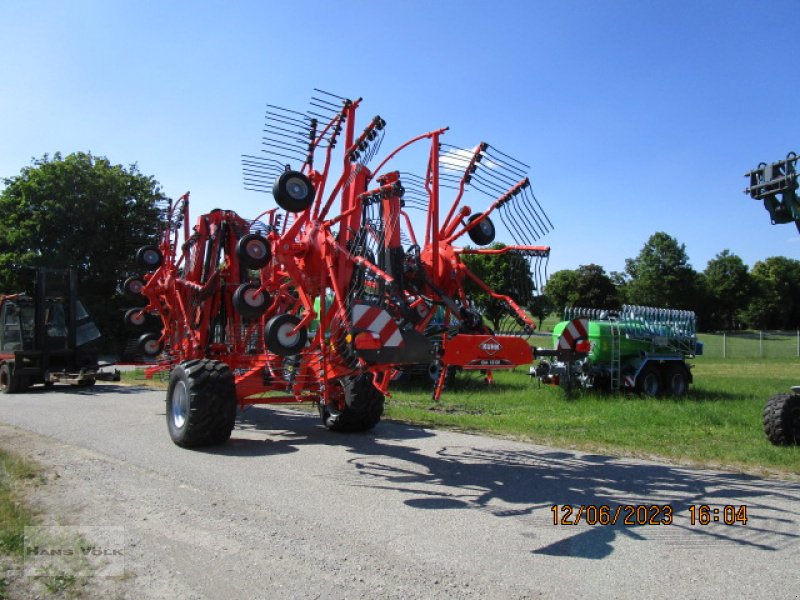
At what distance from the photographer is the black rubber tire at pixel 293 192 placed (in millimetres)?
7461

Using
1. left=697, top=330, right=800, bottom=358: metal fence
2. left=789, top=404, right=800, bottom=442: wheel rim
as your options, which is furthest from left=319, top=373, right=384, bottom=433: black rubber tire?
left=697, top=330, right=800, bottom=358: metal fence

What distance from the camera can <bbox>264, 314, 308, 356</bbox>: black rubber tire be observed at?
738 cm

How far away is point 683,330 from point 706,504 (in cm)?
1248

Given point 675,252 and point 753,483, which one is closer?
point 753,483

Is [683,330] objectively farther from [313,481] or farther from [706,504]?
[313,481]

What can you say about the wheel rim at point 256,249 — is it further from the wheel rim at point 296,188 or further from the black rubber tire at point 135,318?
the black rubber tire at point 135,318

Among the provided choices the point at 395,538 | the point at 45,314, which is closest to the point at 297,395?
the point at 395,538

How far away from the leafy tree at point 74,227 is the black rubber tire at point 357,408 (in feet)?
85.4

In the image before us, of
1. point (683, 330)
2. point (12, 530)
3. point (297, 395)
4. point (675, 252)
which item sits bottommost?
point (12, 530)

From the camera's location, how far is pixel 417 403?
14125mm

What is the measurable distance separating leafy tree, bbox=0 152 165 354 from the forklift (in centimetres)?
1485

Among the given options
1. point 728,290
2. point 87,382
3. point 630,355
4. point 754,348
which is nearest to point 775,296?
point 728,290

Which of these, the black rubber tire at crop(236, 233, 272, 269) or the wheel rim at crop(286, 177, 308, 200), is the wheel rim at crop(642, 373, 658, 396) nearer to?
the black rubber tire at crop(236, 233, 272, 269)

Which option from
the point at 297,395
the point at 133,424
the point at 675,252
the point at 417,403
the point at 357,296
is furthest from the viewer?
the point at 675,252
